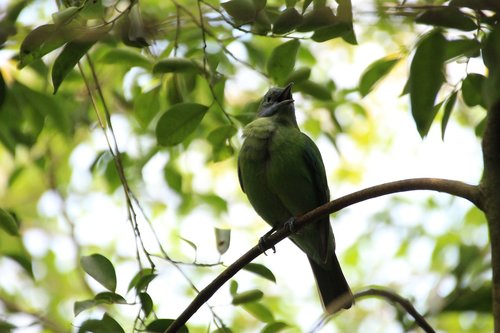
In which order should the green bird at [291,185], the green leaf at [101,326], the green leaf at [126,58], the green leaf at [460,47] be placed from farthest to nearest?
the green bird at [291,185]
the green leaf at [126,58]
the green leaf at [101,326]
the green leaf at [460,47]

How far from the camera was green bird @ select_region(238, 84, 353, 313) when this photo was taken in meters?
4.16

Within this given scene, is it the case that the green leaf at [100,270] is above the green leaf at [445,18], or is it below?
below

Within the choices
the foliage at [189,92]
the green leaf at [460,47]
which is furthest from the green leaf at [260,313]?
the green leaf at [460,47]

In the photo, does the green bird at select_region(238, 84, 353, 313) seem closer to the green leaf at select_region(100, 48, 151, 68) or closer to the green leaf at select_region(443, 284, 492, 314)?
the green leaf at select_region(100, 48, 151, 68)

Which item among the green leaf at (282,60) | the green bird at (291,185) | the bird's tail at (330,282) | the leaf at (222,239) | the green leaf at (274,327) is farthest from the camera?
the bird's tail at (330,282)

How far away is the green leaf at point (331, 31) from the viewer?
274 cm

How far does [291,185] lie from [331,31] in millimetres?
1513

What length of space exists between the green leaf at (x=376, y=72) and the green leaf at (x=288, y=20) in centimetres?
76

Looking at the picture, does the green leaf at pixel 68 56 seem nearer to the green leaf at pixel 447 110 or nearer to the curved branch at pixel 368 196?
the curved branch at pixel 368 196

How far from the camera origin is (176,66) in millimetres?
3279

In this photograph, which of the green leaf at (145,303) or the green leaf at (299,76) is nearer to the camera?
the green leaf at (145,303)

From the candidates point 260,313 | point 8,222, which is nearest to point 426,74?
point 260,313

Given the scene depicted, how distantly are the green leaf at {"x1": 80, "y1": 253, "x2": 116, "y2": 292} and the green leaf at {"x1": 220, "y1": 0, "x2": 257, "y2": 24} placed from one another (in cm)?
113

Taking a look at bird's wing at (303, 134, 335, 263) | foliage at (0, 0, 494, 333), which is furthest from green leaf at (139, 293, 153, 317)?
bird's wing at (303, 134, 335, 263)
